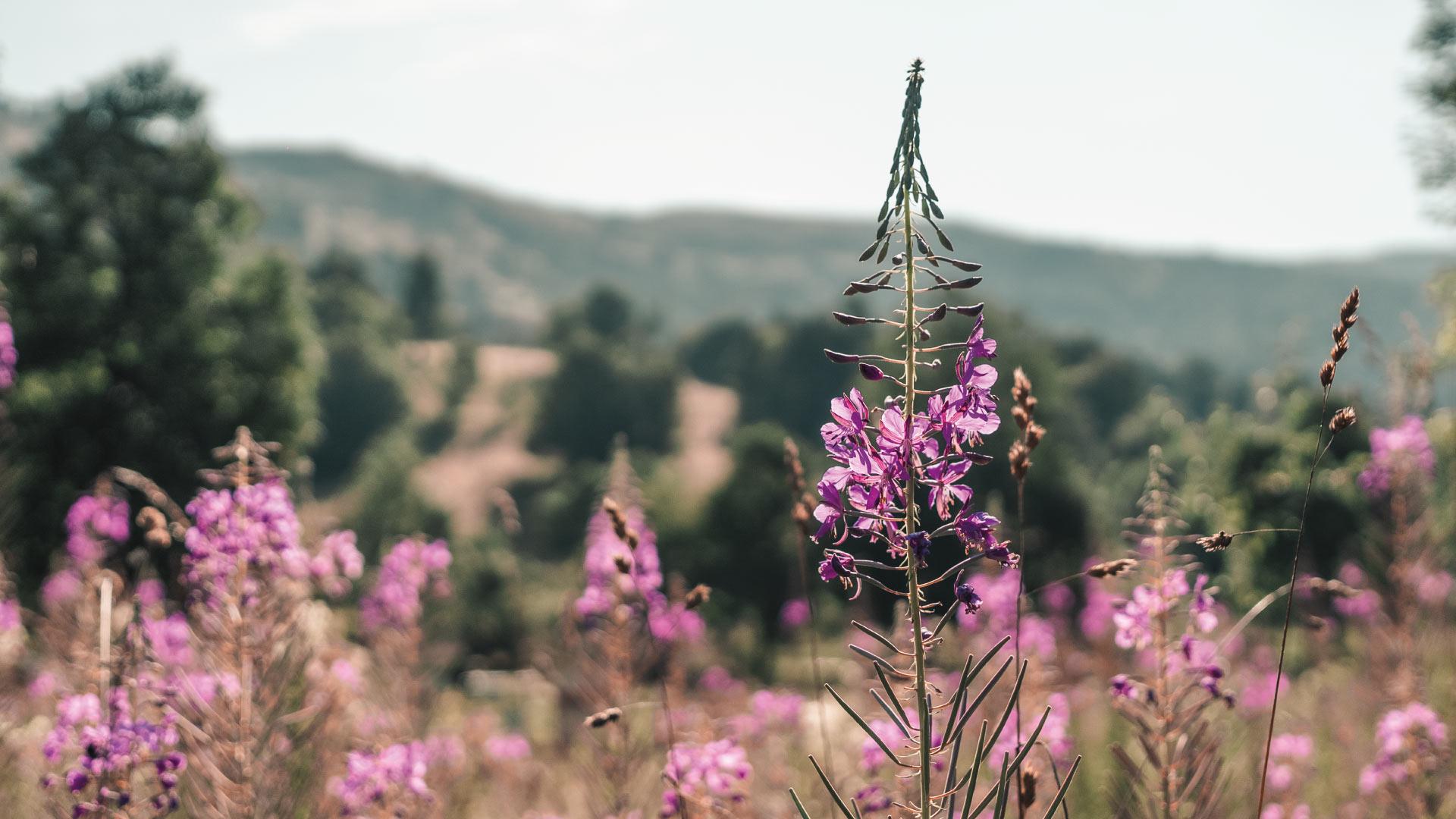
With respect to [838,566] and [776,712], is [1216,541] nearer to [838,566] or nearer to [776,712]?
[838,566]

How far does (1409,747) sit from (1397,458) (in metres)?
1.77

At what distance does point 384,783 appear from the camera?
3.64 metres

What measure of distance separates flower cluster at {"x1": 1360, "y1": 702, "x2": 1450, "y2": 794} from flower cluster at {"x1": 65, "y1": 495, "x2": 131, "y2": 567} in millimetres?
7560

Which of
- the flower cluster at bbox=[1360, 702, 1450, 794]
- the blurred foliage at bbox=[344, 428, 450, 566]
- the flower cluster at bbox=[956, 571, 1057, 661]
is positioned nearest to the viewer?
the flower cluster at bbox=[1360, 702, 1450, 794]

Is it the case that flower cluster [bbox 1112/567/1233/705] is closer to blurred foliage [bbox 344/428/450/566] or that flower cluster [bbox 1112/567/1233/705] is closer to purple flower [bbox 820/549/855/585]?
purple flower [bbox 820/549/855/585]

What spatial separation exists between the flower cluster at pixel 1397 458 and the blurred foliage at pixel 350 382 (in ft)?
278

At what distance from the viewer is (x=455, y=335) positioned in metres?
116

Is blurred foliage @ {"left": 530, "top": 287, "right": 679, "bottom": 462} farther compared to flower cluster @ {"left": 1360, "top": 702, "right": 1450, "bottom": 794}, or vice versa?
blurred foliage @ {"left": 530, "top": 287, "right": 679, "bottom": 462}

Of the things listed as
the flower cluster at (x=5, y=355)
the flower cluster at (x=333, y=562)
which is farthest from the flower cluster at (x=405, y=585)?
the flower cluster at (x=5, y=355)

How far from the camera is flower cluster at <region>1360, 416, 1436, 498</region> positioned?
537 centimetres

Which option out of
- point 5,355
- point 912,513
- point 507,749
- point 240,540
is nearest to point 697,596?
point 912,513

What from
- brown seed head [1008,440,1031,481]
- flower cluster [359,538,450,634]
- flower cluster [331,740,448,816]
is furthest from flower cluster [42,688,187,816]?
flower cluster [359,538,450,634]

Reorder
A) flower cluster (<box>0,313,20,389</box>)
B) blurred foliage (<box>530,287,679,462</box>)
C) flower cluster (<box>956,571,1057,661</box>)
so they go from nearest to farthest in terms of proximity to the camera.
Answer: flower cluster (<box>0,313,20,389</box>), flower cluster (<box>956,571,1057,661</box>), blurred foliage (<box>530,287,679,462</box>)

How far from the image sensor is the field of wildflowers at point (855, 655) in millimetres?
1763
